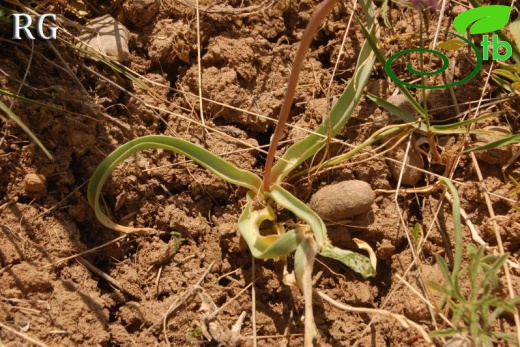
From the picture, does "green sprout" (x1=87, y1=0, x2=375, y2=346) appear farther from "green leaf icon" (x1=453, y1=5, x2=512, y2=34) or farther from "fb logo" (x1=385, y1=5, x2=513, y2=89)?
"green leaf icon" (x1=453, y1=5, x2=512, y2=34)

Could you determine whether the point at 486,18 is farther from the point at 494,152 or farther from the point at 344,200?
the point at 344,200

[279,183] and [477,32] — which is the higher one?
[477,32]

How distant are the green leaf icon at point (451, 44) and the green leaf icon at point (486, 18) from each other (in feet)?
0.39

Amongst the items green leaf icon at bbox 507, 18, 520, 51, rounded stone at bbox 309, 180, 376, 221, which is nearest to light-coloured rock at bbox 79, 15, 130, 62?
rounded stone at bbox 309, 180, 376, 221

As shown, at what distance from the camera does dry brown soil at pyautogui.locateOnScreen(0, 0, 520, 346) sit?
160 centimetres

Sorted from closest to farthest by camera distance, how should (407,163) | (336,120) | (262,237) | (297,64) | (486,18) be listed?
(297,64), (262,237), (336,120), (407,163), (486,18)

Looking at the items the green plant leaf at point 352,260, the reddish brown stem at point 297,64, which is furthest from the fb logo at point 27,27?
the green plant leaf at point 352,260

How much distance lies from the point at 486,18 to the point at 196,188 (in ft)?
3.79

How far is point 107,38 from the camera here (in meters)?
1.89

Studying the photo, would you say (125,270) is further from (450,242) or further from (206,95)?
(450,242)

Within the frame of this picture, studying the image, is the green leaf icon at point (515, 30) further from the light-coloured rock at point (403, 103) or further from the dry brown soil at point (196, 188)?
the light-coloured rock at point (403, 103)

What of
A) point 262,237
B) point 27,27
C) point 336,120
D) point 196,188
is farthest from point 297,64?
point 27,27

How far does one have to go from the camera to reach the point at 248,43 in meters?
2.03

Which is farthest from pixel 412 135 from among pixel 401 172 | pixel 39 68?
pixel 39 68
